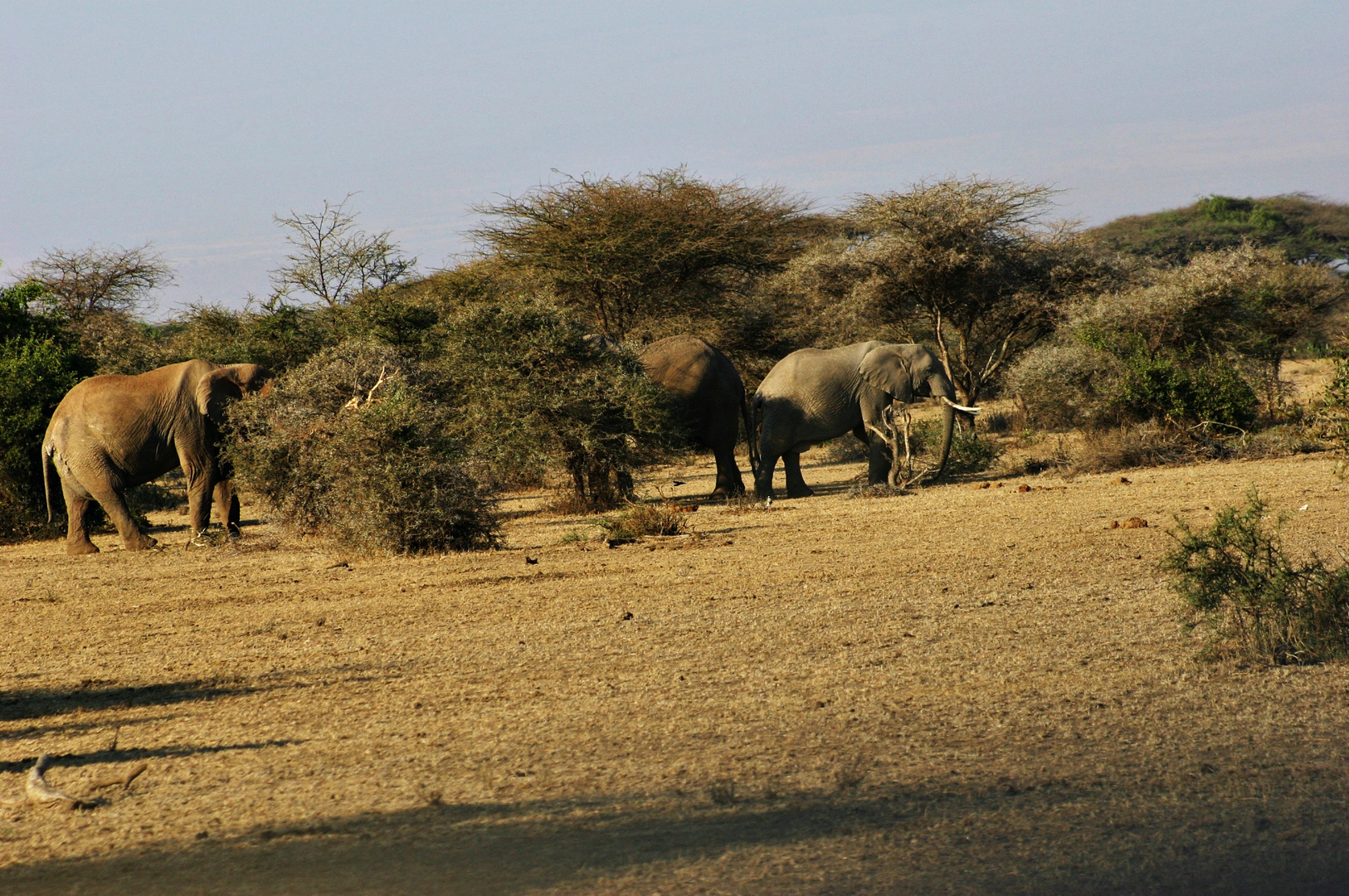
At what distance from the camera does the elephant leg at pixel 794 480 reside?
14.8 meters

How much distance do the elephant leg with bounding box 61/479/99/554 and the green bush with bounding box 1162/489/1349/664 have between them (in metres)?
10.4

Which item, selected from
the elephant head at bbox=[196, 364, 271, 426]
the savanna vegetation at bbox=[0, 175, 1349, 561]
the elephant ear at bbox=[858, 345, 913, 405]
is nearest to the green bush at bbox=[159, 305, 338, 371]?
the savanna vegetation at bbox=[0, 175, 1349, 561]

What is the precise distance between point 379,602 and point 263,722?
9.15ft

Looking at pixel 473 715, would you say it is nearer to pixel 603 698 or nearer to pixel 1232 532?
pixel 603 698

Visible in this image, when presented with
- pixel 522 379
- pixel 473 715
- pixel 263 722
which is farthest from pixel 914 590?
pixel 522 379

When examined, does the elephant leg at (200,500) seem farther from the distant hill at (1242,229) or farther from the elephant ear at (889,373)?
the distant hill at (1242,229)

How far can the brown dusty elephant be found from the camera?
Answer: 39.8ft

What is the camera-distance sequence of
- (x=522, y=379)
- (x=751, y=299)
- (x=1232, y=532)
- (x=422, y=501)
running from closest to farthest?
(x=1232, y=532), (x=422, y=501), (x=522, y=379), (x=751, y=299)

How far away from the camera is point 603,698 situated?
5.27 m

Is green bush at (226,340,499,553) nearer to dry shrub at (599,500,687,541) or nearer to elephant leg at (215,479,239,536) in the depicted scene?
elephant leg at (215,479,239,536)

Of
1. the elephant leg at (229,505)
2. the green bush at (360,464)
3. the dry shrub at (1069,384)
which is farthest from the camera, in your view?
the dry shrub at (1069,384)

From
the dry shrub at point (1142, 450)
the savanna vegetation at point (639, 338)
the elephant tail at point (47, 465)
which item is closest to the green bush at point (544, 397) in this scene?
the savanna vegetation at point (639, 338)

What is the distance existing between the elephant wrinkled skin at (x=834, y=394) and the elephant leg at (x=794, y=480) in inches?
0.4

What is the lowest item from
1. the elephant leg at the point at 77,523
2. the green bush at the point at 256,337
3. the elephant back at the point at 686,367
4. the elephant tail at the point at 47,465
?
the elephant leg at the point at 77,523
